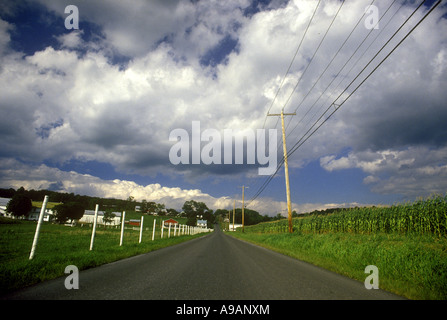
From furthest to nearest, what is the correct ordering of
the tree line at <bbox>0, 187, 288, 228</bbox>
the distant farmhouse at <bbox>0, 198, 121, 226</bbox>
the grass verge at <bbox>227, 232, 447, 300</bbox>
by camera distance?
the distant farmhouse at <bbox>0, 198, 121, 226</bbox> → the tree line at <bbox>0, 187, 288, 228</bbox> → the grass verge at <bbox>227, 232, 447, 300</bbox>

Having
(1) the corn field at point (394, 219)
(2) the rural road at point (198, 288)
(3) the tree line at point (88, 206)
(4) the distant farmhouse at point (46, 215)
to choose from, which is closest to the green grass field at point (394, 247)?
(1) the corn field at point (394, 219)

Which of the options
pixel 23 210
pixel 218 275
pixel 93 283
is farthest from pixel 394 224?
pixel 23 210

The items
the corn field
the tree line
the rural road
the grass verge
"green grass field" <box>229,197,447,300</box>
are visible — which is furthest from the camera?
the tree line

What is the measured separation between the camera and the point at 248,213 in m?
144

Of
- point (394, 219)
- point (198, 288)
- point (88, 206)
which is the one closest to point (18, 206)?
point (88, 206)

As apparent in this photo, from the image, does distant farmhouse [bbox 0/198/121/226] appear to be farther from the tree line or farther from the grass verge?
the grass verge

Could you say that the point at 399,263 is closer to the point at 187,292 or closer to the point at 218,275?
the point at 218,275

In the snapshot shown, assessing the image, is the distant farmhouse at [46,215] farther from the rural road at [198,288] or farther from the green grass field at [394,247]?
the rural road at [198,288]

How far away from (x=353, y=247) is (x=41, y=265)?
34.1 ft

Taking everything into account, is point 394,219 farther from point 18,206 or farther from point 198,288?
point 18,206

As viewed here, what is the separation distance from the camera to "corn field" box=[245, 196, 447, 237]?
36.1 feet

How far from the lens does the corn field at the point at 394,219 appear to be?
36.1 feet

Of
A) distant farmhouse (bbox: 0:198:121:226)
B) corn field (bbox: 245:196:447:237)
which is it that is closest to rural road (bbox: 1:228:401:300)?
corn field (bbox: 245:196:447:237)
